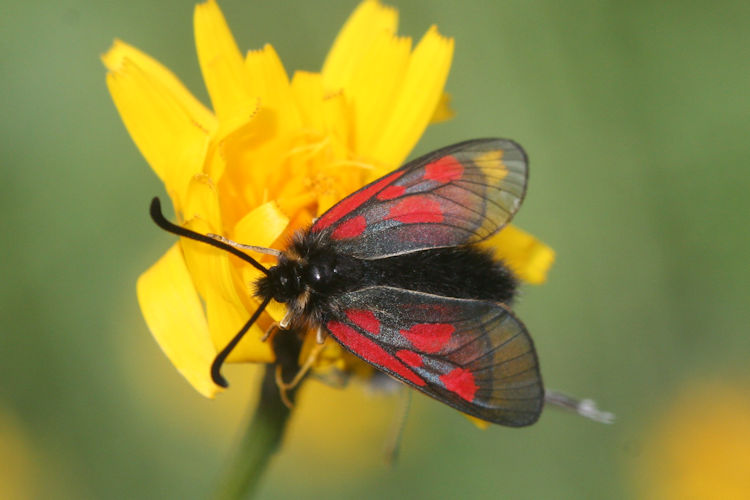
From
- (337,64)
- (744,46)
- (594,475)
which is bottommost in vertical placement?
(594,475)

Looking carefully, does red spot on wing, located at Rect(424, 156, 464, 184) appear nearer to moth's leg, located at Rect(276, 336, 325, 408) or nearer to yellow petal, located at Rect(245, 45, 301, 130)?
yellow petal, located at Rect(245, 45, 301, 130)

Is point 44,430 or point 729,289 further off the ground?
point 729,289

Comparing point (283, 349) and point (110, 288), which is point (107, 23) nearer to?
point (110, 288)

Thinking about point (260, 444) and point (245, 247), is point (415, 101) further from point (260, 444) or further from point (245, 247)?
point (260, 444)

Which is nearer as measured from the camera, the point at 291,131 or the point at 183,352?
the point at 183,352

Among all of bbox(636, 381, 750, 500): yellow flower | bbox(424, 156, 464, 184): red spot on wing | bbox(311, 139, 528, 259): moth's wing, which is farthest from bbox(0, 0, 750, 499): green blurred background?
bbox(424, 156, 464, 184): red spot on wing

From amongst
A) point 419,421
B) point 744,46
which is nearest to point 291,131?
point 419,421

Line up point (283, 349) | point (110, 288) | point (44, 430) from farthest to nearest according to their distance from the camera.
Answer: point (110, 288), point (44, 430), point (283, 349)

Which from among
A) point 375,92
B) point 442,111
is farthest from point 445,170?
point 442,111

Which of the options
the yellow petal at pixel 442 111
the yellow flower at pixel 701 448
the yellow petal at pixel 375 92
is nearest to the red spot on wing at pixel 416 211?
the yellow petal at pixel 375 92
